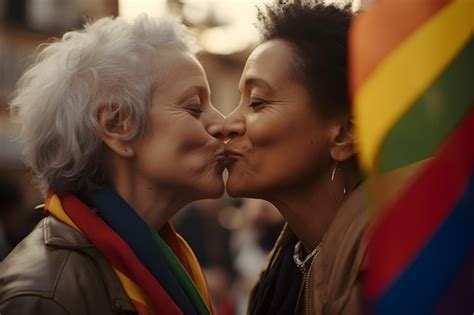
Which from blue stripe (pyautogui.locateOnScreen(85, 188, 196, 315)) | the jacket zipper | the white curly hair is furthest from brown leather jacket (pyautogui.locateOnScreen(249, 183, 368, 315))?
the white curly hair

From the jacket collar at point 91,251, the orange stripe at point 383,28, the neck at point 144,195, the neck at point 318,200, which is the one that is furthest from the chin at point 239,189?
the orange stripe at point 383,28

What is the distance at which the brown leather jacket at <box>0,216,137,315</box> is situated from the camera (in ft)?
9.64

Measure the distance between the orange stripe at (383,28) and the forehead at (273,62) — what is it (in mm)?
1553

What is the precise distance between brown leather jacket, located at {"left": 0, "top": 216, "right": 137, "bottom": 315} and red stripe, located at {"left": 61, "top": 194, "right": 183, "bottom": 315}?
36mm

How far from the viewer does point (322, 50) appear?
3516 mm

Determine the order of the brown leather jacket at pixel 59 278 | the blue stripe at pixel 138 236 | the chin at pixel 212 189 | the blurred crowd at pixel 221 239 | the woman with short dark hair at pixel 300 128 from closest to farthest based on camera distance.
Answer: the brown leather jacket at pixel 59 278 → the blue stripe at pixel 138 236 → the woman with short dark hair at pixel 300 128 → the chin at pixel 212 189 → the blurred crowd at pixel 221 239

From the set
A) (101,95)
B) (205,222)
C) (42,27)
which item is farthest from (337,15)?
(42,27)

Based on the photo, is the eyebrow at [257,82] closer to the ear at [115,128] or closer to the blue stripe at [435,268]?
the ear at [115,128]

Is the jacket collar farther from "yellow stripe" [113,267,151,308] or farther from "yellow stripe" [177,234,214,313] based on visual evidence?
"yellow stripe" [177,234,214,313]

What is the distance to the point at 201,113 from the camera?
3.74m

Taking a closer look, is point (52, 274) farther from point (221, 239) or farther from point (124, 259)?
point (221, 239)

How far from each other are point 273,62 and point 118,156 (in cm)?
74

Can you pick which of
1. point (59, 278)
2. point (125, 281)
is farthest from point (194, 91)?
point (59, 278)

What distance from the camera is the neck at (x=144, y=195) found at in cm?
353
